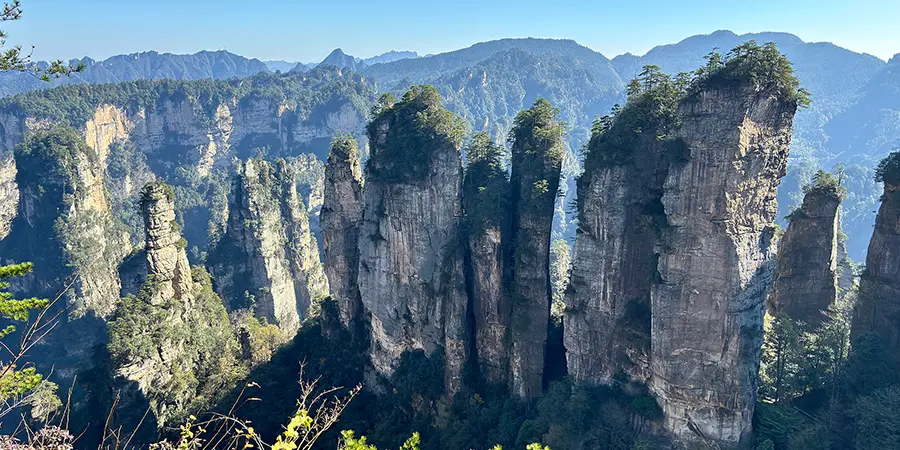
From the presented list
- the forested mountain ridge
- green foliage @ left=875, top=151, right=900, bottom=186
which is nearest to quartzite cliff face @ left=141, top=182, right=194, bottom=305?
the forested mountain ridge

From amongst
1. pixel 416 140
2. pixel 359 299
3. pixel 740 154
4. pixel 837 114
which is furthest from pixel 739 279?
pixel 837 114

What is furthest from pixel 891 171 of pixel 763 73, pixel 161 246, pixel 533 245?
pixel 161 246

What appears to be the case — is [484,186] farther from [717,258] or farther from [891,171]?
[891,171]

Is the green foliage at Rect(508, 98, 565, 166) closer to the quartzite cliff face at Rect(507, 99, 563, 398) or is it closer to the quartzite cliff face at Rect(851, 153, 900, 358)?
the quartzite cliff face at Rect(507, 99, 563, 398)

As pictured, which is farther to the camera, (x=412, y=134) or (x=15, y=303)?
(x=412, y=134)

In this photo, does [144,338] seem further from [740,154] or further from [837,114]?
[837,114]

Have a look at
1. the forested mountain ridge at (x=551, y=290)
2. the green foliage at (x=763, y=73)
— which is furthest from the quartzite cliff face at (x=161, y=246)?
the green foliage at (x=763, y=73)
